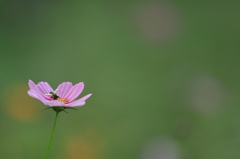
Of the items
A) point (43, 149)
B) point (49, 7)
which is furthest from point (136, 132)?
point (49, 7)

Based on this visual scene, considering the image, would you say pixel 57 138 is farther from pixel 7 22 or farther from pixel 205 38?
pixel 205 38

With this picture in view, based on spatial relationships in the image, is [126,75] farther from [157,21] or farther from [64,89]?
[64,89]

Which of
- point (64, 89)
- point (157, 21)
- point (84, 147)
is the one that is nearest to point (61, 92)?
point (64, 89)

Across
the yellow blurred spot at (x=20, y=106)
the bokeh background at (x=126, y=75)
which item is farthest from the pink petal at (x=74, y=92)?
the yellow blurred spot at (x=20, y=106)

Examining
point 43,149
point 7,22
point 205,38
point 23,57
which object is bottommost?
point 43,149

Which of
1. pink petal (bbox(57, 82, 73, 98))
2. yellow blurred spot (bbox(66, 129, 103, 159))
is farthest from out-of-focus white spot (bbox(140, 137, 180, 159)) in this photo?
pink petal (bbox(57, 82, 73, 98))

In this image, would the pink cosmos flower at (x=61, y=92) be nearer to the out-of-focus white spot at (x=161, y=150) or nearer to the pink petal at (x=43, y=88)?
the pink petal at (x=43, y=88)
